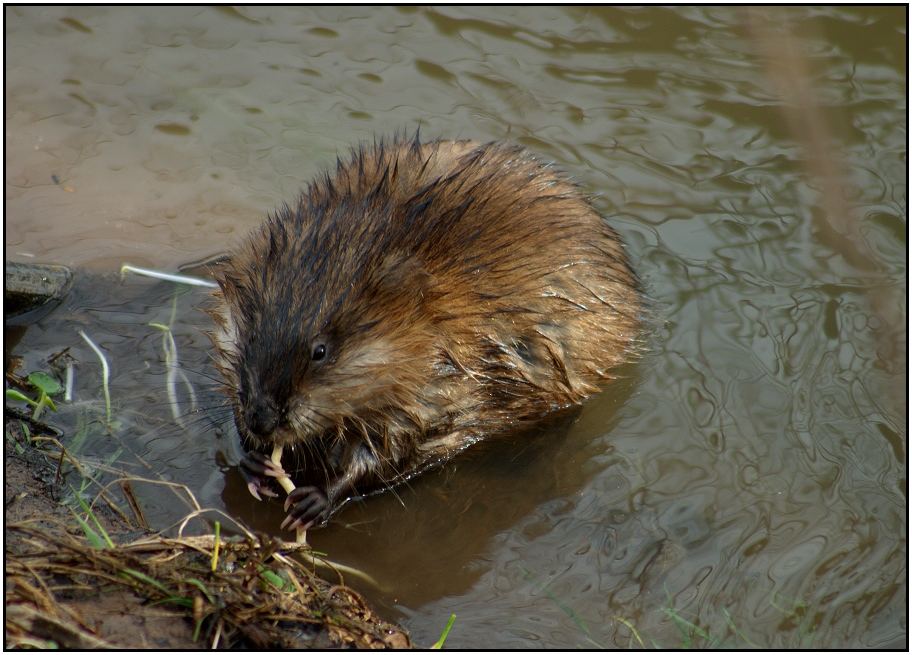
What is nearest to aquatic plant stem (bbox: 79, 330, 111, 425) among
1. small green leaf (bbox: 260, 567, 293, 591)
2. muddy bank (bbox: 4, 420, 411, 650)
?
muddy bank (bbox: 4, 420, 411, 650)

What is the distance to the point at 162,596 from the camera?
2.73 m

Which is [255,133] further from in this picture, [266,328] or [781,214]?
[781,214]

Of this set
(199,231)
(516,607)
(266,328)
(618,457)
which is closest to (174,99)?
(199,231)

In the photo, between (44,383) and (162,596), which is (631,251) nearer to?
(44,383)

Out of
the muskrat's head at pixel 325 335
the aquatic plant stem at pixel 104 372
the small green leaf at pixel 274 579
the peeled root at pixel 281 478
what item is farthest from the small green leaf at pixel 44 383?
the small green leaf at pixel 274 579

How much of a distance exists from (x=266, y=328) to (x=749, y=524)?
1.94m

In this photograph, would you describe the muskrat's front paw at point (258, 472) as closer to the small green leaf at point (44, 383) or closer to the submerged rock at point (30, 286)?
the small green leaf at point (44, 383)

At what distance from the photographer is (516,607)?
3555mm

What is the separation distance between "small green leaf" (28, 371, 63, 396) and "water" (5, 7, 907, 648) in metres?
0.10

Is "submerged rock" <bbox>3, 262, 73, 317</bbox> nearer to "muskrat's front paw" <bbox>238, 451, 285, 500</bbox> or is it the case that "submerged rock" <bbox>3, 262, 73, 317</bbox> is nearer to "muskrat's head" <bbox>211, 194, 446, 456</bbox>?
"muskrat's head" <bbox>211, 194, 446, 456</bbox>

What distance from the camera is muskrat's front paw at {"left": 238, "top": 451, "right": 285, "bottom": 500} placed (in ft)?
12.2

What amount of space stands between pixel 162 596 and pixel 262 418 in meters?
0.87

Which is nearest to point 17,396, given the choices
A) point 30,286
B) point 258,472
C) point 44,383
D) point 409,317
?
point 44,383

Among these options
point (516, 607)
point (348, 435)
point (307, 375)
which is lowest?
point (516, 607)
